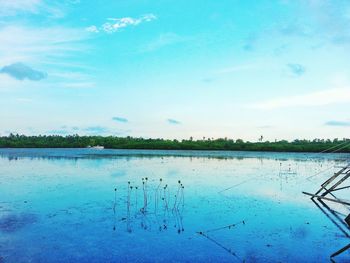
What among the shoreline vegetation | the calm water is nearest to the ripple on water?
the calm water

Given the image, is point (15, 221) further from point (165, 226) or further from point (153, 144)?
point (153, 144)

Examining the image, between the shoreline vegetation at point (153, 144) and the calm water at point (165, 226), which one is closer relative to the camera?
the calm water at point (165, 226)

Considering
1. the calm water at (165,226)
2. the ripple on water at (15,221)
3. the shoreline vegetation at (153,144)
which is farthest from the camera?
the shoreline vegetation at (153,144)

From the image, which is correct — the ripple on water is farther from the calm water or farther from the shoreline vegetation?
the shoreline vegetation

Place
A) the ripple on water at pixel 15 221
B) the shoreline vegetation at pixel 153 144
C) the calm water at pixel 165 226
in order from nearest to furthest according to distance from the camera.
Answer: the calm water at pixel 165 226, the ripple on water at pixel 15 221, the shoreline vegetation at pixel 153 144

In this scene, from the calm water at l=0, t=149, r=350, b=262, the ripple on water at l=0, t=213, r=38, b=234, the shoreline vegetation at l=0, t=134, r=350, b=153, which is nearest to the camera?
the calm water at l=0, t=149, r=350, b=262

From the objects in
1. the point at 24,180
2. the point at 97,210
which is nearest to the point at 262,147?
the point at 24,180

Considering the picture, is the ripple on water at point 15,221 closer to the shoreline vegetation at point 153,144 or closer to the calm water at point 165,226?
the calm water at point 165,226

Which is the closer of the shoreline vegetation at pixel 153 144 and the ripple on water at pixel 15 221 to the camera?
the ripple on water at pixel 15 221

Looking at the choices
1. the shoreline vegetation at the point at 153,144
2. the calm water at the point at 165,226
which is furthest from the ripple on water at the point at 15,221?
the shoreline vegetation at the point at 153,144

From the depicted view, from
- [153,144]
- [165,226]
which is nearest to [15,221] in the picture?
[165,226]

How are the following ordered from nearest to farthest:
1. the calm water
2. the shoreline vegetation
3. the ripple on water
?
the calm water, the ripple on water, the shoreline vegetation

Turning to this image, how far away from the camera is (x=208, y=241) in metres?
10.9

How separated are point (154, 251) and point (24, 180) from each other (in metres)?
18.7
